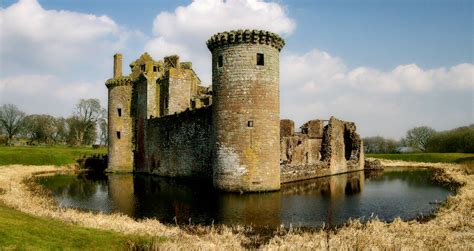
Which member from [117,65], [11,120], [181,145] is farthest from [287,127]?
[11,120]

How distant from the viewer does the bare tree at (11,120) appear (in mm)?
76062

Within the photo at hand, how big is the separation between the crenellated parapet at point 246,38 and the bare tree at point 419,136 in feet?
257

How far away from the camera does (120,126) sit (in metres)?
38.8

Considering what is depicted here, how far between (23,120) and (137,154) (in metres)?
53.0

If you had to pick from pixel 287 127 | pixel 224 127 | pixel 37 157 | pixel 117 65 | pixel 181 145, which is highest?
pixel 117 65

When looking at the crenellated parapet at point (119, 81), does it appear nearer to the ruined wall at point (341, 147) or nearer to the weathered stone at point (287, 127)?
the weathered stone at point (287, 127)

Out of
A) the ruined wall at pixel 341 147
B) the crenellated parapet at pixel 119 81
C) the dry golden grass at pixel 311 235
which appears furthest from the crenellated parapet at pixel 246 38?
the crenellated parapet at pixel 119 81

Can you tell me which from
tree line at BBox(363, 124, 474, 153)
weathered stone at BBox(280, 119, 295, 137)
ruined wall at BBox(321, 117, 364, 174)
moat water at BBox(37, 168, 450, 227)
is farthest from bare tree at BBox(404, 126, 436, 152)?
moat water at BBox(37, 168, 450, 227)

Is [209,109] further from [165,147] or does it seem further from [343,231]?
[343,231]

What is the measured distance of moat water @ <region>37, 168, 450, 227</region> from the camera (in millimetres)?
15016

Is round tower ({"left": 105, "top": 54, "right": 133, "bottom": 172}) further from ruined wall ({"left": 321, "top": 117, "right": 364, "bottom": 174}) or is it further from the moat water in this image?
ruined wall ({"left": 321, "top": 117, "right": 364, "bottom": 174})

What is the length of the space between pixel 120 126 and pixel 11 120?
1982 inches

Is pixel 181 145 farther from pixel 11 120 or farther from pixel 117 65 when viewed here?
pixel 11 120

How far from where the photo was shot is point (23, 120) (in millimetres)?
79625
